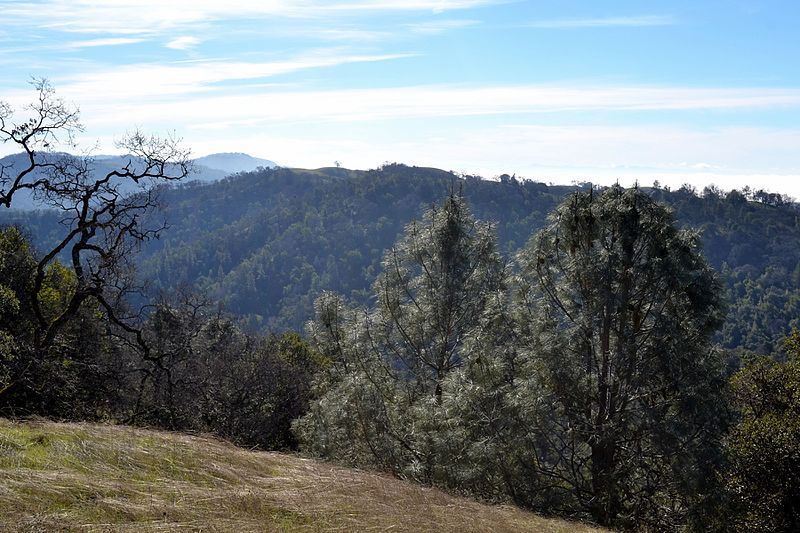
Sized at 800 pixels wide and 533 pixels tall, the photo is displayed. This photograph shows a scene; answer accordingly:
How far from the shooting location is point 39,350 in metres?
10.3

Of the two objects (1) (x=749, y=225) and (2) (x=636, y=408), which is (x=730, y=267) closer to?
(1) (x=749, y=225)

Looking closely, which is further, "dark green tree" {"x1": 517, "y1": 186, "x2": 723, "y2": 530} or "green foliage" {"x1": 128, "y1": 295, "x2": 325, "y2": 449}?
"green foliage" {"x1": 128, "y1": 295, "x2": 325, "y2": 449}

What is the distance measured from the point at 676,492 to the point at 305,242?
15780 cm

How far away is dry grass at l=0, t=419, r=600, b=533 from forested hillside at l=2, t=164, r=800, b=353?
351 feet

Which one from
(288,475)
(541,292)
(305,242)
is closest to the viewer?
(288,475)

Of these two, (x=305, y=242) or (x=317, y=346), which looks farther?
(x=305, y=242)

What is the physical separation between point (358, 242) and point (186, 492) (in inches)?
6273

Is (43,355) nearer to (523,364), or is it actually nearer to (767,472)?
(523,364)

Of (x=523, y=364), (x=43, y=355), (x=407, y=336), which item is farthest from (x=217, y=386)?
(x=523, y=364)

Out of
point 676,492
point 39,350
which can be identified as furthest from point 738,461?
point 39,350

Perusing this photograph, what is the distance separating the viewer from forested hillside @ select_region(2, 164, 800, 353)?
13238cm

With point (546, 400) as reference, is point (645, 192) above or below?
above

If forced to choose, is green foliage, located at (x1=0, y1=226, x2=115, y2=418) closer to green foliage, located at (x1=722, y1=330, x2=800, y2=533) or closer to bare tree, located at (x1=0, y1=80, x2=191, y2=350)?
bare tree, located at (x1=0, y1=80, x2=191, y2=350)

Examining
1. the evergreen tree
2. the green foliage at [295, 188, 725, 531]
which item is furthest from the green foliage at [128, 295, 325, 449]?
the green foliage at [295, 188, 725, 531]
